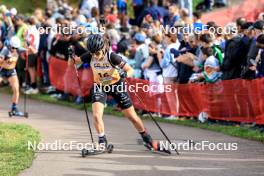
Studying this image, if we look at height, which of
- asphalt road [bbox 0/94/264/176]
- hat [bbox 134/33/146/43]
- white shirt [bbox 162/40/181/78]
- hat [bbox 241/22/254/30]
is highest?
hat [bbox 241/22/254/30]

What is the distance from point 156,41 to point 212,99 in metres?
2.27

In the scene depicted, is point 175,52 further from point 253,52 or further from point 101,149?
point 101,149

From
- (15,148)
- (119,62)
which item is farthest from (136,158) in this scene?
(15,148)

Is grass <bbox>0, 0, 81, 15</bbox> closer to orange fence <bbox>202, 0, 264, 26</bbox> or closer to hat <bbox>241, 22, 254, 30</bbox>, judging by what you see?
orange fence <bbox>202, 0, 264, 26</bbox>

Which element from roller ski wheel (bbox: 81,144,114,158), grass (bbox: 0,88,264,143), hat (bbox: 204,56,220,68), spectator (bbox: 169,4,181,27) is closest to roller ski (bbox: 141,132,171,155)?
roller ski wheel (bbox: 81,144,114,158)

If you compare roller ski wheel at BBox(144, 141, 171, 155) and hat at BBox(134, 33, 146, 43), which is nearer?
roller ski wheel at BBox(144, 141, 171, 155)

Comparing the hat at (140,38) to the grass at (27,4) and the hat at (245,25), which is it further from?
the grass at (27,4)

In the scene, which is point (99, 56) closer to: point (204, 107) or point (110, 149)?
point (110, 149)

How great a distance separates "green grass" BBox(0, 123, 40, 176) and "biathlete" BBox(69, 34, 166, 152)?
1378 mm

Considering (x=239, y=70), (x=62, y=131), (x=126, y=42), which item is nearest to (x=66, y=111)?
(x=126, y=42)

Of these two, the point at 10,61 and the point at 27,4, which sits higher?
the point at 27,4

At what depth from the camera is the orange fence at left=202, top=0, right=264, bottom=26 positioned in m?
22.1

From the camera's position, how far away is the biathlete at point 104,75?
1217 cm

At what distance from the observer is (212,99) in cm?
1577
